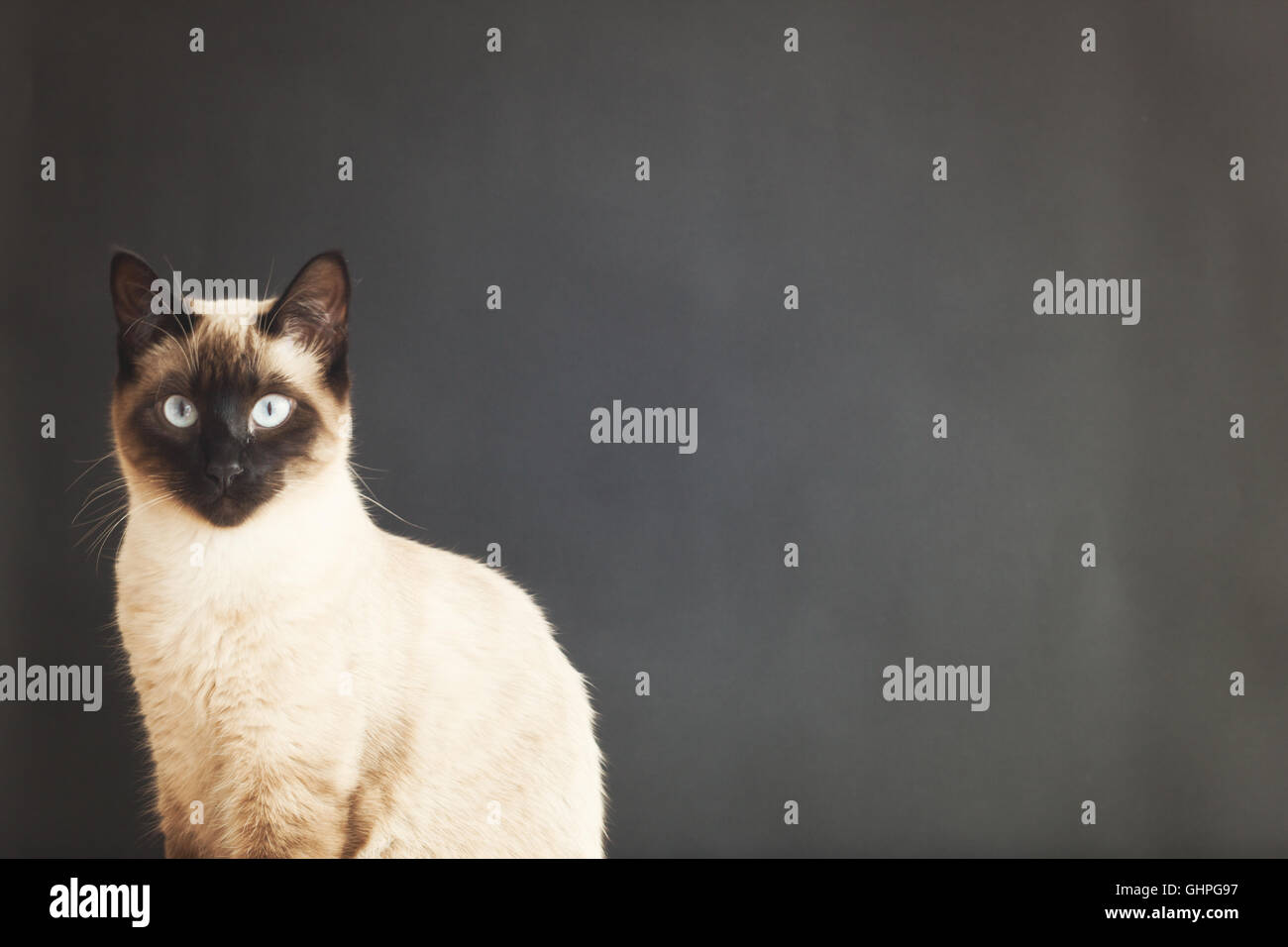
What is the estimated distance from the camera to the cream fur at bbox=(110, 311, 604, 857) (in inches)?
65.5

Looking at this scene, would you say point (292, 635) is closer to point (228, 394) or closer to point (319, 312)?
point (228, 394)

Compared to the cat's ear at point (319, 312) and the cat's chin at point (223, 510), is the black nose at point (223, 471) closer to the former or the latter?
the cat's chin at point (223, 510)

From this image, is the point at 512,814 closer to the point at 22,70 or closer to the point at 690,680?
the point at 690,680

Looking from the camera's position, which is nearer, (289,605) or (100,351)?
(289,605)

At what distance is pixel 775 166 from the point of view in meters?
2.07

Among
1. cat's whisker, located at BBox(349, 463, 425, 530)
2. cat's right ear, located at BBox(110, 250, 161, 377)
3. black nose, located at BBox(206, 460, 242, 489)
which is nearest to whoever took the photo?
black nose, located at BBox(206, 460, 242, 489)

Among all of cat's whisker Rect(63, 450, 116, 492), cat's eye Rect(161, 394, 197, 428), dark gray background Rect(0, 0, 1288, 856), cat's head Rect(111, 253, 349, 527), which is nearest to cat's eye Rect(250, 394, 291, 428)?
cat's head Rect(111, 253, 349, 527)

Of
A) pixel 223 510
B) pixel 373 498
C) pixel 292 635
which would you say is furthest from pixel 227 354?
pixel 292 635

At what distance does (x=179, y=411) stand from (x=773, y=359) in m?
1.21

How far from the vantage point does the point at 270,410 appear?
1729 millimetres

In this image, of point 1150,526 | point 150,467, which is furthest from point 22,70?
point 1150,526

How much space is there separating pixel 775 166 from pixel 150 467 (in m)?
1.44

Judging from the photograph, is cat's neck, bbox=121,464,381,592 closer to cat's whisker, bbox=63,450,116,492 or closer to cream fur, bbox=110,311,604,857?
cream fur, bbox=110,311,604,857

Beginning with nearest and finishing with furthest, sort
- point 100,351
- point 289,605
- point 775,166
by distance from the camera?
1. point 289,605
2. point 100,351
3. point 775,166
